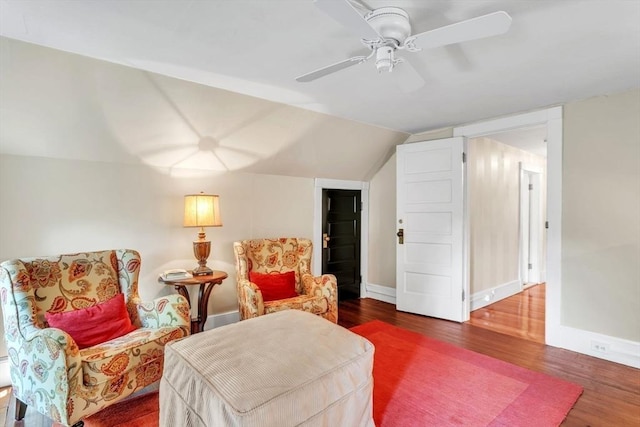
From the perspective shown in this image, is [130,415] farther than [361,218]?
No

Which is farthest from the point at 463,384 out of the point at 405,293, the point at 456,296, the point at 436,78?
the point at 436,78

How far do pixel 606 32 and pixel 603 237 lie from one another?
5.74 feet

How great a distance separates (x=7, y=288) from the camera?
1.90m

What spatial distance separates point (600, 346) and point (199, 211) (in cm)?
365

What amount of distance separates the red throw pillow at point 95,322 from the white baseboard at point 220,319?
1148mm

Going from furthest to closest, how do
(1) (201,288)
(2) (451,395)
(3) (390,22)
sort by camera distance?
Result: (1) (201,288), (2) (451,395), (3) (390,22)

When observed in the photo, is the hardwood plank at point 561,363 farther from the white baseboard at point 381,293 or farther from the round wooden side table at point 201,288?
the round wooden side table at point 201,288

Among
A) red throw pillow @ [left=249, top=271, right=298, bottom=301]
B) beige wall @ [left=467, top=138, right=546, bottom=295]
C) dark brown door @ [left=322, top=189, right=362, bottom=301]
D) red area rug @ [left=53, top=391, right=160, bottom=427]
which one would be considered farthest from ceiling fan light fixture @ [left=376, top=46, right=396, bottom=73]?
dark brown door @ [left=322, top=189, right=362, bottom=301]

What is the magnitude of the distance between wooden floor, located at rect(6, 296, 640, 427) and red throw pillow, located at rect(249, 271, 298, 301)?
2.79 ft

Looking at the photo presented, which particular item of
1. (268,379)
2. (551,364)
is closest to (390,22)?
(268,379)

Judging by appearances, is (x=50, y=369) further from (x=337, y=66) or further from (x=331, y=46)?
(x=331, y=46)

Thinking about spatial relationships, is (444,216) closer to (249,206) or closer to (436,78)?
(436,78)

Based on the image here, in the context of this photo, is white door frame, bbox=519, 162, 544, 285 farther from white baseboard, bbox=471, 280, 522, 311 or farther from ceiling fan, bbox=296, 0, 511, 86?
ceiling fan, bbox=296, 0, 511, 86

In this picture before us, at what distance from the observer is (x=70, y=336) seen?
1.75 meters
